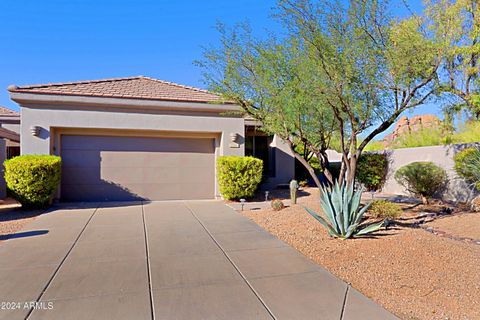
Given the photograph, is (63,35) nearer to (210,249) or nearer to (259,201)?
(259,201)

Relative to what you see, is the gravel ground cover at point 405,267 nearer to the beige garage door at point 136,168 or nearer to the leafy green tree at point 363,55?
the leafy green tree at point 363,55

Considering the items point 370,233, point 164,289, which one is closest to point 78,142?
point 164,289

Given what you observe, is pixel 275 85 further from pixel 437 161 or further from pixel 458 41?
pixel 437 161

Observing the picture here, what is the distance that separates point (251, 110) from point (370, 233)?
198 inches

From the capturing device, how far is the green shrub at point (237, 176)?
422 inches

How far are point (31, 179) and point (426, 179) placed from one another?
44.8 feet

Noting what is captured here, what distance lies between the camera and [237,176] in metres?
10.8

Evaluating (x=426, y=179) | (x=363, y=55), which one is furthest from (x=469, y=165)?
(x=363, y=55)

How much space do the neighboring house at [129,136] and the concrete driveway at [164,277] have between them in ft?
12.8

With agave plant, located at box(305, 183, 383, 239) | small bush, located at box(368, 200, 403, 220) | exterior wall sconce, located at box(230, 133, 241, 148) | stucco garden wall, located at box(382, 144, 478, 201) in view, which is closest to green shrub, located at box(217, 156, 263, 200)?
exterior wall sconce, located at box(230, 133, 241, 148)

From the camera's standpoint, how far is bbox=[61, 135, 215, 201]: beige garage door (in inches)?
419

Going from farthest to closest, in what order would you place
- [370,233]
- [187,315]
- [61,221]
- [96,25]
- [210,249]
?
[96,25]
[61,221]
[370,233]
[210,249]
[187,315]

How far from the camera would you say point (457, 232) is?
22.9 ft

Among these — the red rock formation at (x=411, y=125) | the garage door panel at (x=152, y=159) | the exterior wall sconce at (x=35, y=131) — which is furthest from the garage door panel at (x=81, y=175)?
the red rock formation at (x=411, y=125)
